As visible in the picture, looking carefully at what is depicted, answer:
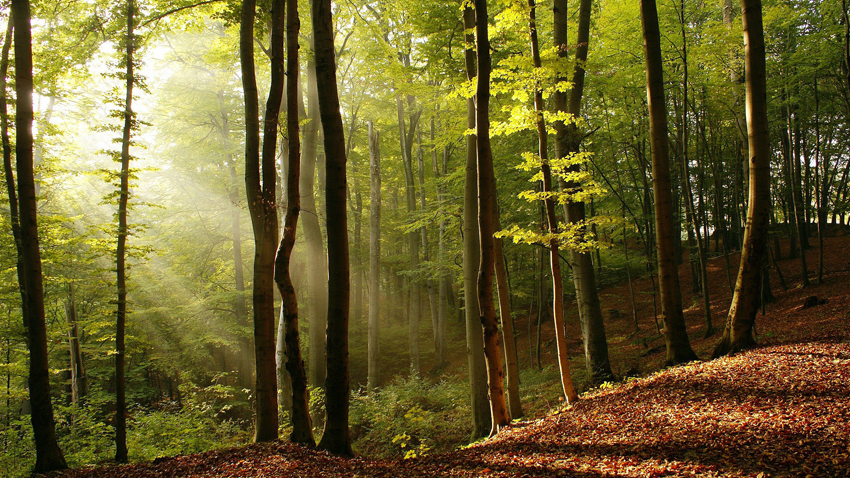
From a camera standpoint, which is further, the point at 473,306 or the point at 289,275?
the point at 473,306

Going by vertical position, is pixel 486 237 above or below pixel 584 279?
above

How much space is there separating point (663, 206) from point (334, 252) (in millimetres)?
5188

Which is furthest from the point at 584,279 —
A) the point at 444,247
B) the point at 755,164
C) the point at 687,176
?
the point at 444,247

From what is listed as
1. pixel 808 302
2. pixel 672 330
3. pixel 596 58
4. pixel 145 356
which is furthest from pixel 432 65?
pixel 145 356

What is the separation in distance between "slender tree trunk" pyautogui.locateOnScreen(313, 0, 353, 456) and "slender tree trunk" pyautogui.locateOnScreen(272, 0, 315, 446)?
494 millimetres

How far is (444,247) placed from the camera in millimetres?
15812

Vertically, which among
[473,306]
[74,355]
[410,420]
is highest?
[473,306]

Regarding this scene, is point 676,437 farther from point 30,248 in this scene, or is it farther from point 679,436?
point 30,248

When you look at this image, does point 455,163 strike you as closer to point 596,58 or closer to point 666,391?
point 596,58

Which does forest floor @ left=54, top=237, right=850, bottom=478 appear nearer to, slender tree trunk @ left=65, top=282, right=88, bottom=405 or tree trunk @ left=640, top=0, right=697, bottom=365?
tree trunk @ left=640, top=0, right=697, bottom=365

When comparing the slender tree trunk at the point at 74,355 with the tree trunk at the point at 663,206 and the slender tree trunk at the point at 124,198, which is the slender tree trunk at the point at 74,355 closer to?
the slender tree trunk at the point at 124,198

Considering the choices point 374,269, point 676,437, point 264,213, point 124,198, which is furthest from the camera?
point 374,269

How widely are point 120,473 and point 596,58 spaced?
12740 millimetres

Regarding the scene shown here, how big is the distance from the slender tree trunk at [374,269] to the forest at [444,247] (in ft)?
0.37
